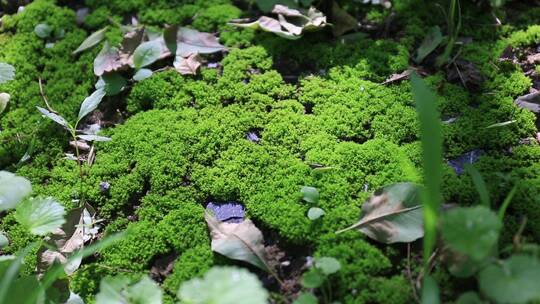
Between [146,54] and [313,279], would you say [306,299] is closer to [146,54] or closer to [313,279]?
[313,279]

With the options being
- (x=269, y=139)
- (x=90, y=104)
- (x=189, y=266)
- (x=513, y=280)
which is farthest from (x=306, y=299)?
(x=90, y=104)

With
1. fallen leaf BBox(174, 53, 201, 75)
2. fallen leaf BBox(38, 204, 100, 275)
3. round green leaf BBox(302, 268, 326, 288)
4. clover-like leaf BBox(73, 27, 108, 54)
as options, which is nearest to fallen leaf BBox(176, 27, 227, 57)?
fallen leaf BBox(174, 53, 201, 75)

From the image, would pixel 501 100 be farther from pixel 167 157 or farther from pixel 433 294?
pixel 167 157

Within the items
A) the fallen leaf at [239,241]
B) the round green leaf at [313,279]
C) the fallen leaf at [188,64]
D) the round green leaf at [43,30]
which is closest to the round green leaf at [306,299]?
the round green leaf at [313,279]

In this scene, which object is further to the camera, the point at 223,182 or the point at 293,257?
the point at 223,182

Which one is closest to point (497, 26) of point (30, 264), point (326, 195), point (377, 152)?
point (377, 152)

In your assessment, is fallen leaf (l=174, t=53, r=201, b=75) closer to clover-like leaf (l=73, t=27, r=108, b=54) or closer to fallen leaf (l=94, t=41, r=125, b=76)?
fallen leaf (l=94, t=41, r=125, b=76)
